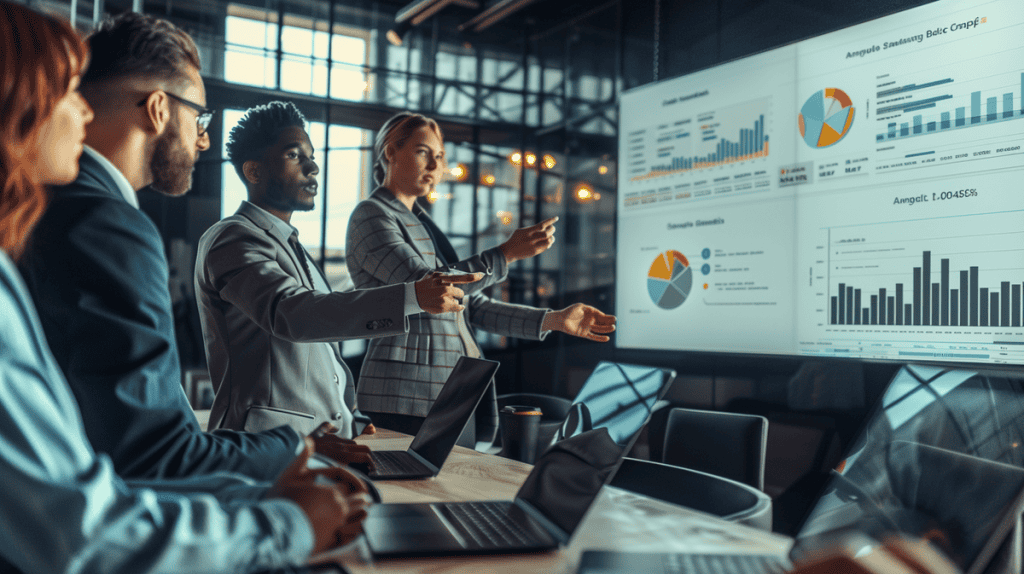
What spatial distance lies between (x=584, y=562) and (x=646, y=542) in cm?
17

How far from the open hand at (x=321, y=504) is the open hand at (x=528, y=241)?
4.14 feet

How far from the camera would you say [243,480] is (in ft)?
3.35

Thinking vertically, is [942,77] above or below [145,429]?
above

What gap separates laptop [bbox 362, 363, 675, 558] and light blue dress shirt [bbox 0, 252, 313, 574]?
0.92ft

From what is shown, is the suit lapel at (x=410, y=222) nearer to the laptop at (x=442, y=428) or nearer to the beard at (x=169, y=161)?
the laptop at (x=442, y=428)

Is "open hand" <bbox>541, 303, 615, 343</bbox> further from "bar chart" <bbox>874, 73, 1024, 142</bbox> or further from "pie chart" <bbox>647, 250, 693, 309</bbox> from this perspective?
"pie chart" <bbox>647, 250, 693, 309</bbox>

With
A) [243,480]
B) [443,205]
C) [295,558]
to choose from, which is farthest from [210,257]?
[443,205]

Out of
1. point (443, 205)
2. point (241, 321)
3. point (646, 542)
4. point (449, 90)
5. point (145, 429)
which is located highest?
point (449, 90)

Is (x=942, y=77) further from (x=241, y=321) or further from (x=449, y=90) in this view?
(x=449, y=90)

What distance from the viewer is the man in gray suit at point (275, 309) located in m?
1.54

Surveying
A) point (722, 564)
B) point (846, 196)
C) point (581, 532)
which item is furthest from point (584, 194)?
point (722, 564)

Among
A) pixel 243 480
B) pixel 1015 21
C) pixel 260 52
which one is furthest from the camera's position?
pixel 260 52

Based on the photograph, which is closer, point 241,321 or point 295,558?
point 295,558

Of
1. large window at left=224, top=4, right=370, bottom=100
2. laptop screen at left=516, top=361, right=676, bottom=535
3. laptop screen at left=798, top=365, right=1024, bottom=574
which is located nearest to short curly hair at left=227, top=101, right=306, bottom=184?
laptop screen at left=516, top=361, right=676, bottom=535
